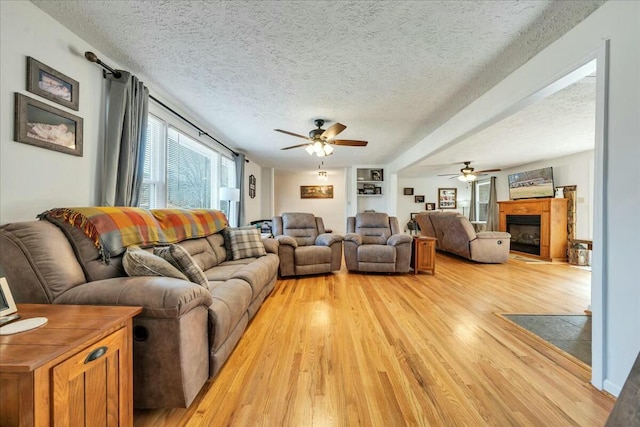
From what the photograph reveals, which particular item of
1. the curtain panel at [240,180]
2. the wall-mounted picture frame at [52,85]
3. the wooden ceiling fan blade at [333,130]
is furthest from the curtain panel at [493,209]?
the wall-mounted picture frame at [52,85]

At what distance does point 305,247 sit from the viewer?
13.3 ft

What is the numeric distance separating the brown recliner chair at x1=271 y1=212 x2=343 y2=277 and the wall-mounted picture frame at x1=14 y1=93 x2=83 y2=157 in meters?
2.51

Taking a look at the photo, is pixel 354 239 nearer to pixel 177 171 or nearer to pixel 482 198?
pixel 177 171

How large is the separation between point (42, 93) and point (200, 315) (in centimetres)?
180

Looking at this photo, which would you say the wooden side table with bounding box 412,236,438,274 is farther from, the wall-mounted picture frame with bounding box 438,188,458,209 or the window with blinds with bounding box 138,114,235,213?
the wall-mounted picture frame with bounding box 438,188,458,209

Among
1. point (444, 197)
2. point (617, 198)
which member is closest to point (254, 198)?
point (617, 198)

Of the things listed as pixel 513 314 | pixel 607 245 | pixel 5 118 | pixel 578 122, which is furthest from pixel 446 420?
pixel 578 122

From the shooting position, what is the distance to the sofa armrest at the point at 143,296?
1.21 m

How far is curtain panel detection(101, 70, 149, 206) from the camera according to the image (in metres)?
2.07

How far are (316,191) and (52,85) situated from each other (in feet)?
21.6

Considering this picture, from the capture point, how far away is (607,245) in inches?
57.1

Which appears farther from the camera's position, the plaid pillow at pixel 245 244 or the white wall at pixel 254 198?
the white wall at pixel 254 198

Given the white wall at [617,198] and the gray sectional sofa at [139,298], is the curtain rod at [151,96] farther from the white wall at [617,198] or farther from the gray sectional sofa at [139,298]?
the white wall at [617,198]

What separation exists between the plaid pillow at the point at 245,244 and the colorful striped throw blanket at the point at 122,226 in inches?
24.5
